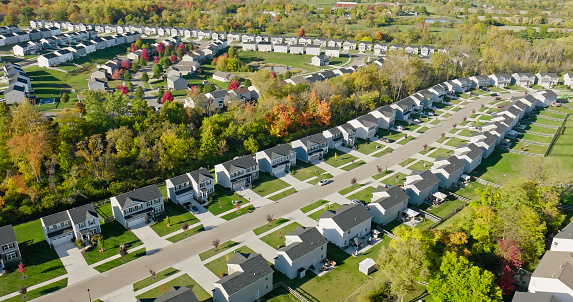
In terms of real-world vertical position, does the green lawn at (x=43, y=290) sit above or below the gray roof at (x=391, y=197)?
below

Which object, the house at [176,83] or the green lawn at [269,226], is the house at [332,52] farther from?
the green lawn at [269,226]

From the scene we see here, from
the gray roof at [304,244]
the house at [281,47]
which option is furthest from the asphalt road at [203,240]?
the house at [281,47]

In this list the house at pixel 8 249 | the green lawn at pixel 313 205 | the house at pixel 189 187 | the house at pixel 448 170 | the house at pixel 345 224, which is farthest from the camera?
the house at pixel 448 170

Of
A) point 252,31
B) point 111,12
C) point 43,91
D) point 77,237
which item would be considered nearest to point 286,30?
point 252,31

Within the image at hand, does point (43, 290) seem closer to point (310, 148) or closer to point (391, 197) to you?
point (391, 197)

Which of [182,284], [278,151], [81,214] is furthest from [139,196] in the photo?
[278,151]

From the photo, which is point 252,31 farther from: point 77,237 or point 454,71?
point 77,237

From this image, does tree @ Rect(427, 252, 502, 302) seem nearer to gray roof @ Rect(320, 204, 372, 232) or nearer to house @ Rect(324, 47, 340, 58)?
gray roof @ Rect(320, 204, 372, 232)
